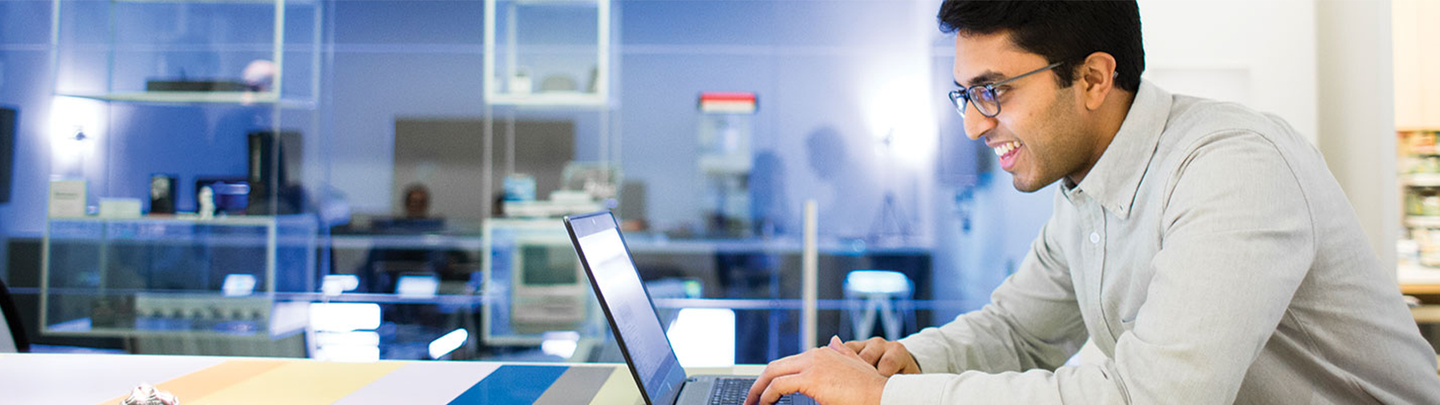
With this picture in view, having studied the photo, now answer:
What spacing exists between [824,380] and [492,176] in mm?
3158

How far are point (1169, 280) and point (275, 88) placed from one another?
4.00 m

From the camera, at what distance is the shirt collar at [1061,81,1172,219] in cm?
113

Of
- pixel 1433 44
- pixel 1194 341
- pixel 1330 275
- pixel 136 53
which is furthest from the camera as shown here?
pixel 136 53

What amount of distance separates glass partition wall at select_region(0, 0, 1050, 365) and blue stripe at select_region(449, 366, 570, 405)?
2.37 m

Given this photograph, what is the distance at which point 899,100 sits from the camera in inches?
150

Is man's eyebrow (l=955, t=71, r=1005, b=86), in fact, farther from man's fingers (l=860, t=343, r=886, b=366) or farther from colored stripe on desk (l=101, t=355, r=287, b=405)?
colored stripe on desk (l=101, t=355, r=287, b=405)

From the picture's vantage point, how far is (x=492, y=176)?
12.9ft

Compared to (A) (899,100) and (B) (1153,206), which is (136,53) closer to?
(A) (899,100)

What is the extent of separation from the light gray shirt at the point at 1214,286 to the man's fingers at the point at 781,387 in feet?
0.36

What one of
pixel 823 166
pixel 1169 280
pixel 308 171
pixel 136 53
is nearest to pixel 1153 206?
pixel 1169 280

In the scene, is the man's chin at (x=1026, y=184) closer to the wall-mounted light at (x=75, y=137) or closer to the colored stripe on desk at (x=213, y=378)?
the colored stripe on desk at (x=213, y=378)

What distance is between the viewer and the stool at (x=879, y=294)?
12.6ft

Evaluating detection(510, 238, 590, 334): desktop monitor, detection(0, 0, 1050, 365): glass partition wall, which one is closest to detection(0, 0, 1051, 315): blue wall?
detection(0, 0, 1050, 365): glass partition wall

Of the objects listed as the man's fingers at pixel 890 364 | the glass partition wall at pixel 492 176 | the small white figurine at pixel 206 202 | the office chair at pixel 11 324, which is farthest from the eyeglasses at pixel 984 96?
the small white figurine at pixel 206 202
